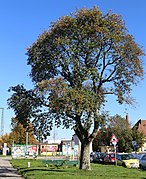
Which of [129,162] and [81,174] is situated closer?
[81,174]

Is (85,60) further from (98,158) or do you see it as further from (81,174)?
(98,158)

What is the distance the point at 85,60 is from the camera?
87.7 feet

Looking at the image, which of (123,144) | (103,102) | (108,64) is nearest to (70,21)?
(108,64)

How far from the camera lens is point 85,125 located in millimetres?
26656

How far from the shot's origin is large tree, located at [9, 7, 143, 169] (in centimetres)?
2561

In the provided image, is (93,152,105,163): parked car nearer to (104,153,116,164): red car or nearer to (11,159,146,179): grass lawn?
(104,153,116,164): red car

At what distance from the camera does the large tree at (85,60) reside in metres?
25.6

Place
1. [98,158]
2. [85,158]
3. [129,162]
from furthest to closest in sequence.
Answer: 1. [98,158]
2. [129,162]
3. [85,158]

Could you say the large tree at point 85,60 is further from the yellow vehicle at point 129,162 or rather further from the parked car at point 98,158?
the parked car at point 98,158

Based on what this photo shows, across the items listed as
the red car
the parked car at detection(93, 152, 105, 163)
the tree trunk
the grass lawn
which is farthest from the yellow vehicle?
the tree trunk

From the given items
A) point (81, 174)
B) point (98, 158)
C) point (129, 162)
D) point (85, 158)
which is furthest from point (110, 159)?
point (81, 174)

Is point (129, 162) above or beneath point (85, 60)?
beneath

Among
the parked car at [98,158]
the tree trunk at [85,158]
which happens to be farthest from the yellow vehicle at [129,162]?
the tree trunk at [85,158]

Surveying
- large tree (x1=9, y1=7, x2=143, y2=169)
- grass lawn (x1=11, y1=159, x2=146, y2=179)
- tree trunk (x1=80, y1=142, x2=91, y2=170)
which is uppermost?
large tree (x1=9, y1=7, x2=143, y2=169)
